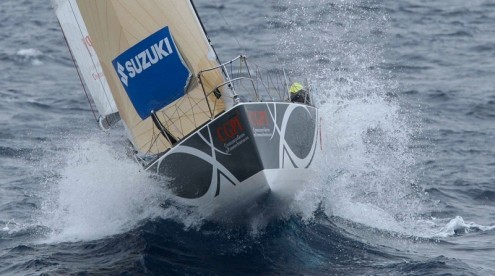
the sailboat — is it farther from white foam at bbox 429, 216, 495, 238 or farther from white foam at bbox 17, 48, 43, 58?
white foam at bbox 17, 48, 43, 58

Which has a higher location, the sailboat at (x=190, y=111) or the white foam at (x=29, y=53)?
the sailboat at (x=190, y=111)

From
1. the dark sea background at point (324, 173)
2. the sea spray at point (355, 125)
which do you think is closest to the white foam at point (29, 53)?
the dark sea background at point (324, 173)

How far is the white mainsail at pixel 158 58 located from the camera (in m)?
16.3

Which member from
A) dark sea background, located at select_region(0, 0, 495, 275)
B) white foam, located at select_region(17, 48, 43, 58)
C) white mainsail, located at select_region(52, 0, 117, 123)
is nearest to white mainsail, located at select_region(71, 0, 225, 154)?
dark sea background, located at select_region(0, 0, 495, 275)

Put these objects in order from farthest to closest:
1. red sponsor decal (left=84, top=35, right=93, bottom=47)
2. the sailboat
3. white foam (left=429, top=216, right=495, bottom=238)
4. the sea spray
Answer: red sponsor decal (left=84, top=35, right=93, bottom=47) → the sea spray → white foam (left=429, top=216, right=495, bottom=238) → the sailboat

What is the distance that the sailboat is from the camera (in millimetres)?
14656

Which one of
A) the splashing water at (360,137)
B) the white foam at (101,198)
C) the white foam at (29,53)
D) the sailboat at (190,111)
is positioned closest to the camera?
the sailboat at (190,111)

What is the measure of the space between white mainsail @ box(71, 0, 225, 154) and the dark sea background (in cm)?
107

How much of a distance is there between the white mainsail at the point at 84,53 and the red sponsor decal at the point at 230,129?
4.41m

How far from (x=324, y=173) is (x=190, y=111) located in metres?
2.34

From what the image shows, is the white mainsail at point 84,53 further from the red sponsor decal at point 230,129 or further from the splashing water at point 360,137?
the red sponsor decal at point 230,129

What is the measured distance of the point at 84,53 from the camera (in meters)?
18.7

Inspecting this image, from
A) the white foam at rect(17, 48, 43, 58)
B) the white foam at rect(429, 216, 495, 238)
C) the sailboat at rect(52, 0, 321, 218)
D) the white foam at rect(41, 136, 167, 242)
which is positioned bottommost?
the white foam at rect(429, 216, 495, 238)

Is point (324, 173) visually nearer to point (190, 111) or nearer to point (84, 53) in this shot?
point (190, 111)
